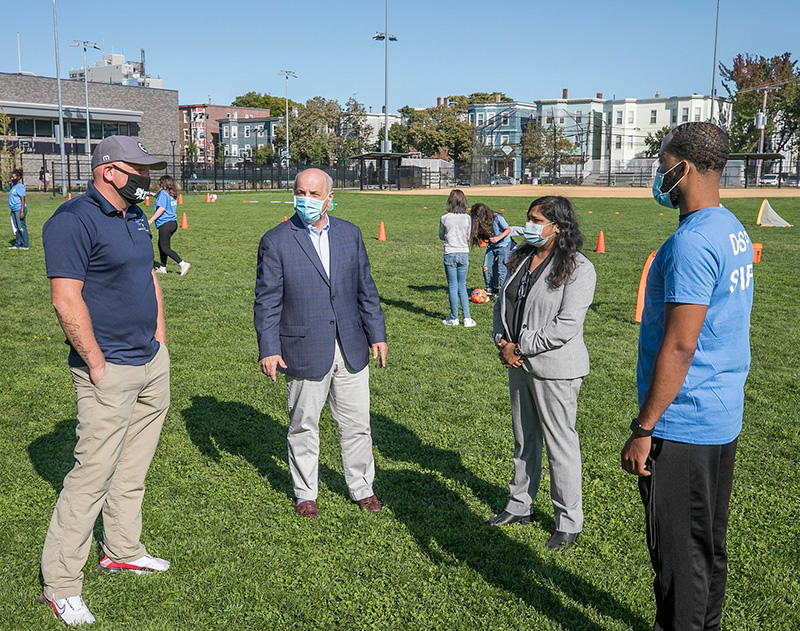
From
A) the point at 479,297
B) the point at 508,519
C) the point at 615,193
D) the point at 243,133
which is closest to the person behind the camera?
the point at 508,519

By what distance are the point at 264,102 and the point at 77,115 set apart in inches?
3413

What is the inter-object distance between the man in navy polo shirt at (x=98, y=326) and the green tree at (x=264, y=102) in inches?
5580

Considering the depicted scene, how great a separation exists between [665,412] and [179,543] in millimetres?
3022

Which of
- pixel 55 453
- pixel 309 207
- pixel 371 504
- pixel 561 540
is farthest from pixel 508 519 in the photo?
pixel 55 453

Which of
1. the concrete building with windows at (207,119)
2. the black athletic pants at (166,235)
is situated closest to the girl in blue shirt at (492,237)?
the black athletic pants at (166,235)

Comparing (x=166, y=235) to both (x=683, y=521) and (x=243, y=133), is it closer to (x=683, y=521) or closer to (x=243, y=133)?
(x=683, y=521)

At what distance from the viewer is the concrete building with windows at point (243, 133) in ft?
405

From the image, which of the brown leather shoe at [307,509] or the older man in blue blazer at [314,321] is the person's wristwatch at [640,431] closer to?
the older man in blue blazer at [314,321]

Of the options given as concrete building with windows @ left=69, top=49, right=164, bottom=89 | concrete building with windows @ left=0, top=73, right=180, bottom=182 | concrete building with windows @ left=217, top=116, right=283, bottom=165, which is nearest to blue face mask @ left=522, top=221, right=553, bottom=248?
concrete building with windows @ left=0, top=73, right=180, bottom=182

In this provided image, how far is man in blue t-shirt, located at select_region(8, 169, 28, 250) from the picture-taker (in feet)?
56.9

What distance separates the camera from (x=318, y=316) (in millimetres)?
4598

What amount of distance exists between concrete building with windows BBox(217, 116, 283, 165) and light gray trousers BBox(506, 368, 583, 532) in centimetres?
12219

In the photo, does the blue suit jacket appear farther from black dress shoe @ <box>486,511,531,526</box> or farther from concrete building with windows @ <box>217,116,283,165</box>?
A: concrete building with windows @ <box>217,116,283,165</box>

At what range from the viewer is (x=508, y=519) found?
473 centimetres
